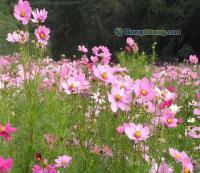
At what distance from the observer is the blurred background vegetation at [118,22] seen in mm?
18719

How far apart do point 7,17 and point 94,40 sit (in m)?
5.68

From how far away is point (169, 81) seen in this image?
5820mm

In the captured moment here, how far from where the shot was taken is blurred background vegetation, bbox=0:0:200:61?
737 inches

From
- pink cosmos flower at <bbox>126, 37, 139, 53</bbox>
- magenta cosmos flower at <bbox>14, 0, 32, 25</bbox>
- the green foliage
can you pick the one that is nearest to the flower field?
magenta cosmos flower at <bbox>14, 0, 32, 25</bbox>

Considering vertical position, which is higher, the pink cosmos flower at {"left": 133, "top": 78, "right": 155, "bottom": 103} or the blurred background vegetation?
the pink cosmos flower at {"left": 133, "top": 78, "right": 155, "bottom": 103}

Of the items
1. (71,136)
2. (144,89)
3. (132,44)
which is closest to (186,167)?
(144,89)

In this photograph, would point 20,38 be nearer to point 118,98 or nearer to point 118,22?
point 118,98

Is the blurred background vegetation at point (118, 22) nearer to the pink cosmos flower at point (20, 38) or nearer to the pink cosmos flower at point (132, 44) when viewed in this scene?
the pink cosmos flower at point (132, 44)

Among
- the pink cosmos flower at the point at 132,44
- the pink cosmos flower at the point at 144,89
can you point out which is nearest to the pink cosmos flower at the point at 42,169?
the pink cosmos flower at the point at 144,89

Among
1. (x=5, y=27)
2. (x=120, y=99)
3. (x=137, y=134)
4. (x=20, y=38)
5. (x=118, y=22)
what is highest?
(x=20, y=38)

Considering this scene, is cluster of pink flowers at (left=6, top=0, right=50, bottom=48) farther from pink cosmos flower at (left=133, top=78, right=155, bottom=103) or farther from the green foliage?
the green foliage

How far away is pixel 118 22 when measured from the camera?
807 inches

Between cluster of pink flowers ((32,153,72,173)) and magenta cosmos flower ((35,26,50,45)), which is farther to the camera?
magenta cosmos flower ((35,26,50,45))

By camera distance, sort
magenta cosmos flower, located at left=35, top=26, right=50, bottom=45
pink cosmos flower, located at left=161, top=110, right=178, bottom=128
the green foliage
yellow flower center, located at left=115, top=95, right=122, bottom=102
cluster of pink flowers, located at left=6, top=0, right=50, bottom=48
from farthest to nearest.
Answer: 1. the green foliage
2. magenta cosmos flower, located at left=35, top=26, right=50, bottom=45
3. cluster of pink flowers, located at left=6, top=0, right=50, bottom=48
4. pink cosmos flower, located at left=161, top=110, right=178, bottom=128
5. yellow flower center, located at left=115, top=95, right=122, bottom=102
